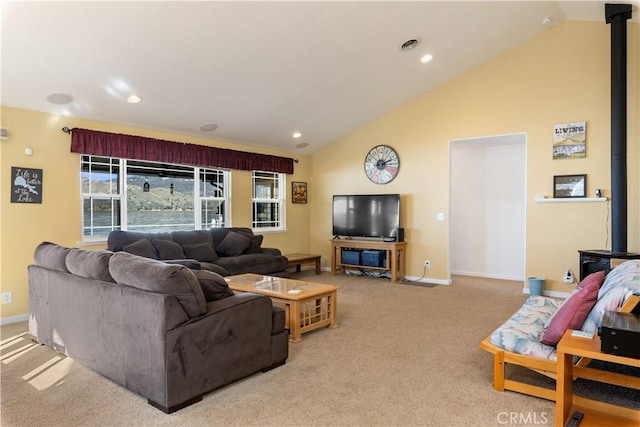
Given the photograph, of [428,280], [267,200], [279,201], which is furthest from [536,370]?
[279,201]

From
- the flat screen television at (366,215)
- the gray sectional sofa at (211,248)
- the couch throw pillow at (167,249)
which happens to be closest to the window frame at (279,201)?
the gray sectional sofa at (211,248)

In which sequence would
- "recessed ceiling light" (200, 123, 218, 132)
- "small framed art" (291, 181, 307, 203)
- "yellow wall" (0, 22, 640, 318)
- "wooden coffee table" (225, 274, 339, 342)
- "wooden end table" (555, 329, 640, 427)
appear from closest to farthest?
"wooden end table" (555, 329, 640, 427)
"wooden coffee table" (225, 274, 339, 342)
"yellow wall" (0, 22, 640, 318)
"recessed ceiling light" (200, 123, 218, 132)
"small framed art" (291, 181, 307, 203)

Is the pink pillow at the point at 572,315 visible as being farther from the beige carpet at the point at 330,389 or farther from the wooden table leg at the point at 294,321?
the wooden table leg at the point at 294,321

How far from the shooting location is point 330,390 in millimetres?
2688

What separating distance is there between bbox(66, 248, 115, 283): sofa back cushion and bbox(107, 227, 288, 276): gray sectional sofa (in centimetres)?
168

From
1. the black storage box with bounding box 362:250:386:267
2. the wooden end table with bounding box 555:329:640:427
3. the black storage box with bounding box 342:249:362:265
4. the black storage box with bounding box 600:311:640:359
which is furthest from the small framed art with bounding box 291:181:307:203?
the black storage box with bounding box 600:311:640:359

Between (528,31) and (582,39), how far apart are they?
0.67m

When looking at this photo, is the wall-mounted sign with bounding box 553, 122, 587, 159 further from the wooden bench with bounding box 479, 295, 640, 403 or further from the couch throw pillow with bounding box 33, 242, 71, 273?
the couch throw pillow with bounding box 33, 242, 71, 273

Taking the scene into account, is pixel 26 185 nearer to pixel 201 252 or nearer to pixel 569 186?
pixel 201 252

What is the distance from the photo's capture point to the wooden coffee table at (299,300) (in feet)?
12.1

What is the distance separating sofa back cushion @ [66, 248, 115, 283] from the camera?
2820 mm

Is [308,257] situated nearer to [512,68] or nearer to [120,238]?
[120,238]

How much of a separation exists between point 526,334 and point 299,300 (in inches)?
72.6

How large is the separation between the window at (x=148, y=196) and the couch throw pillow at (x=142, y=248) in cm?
56
